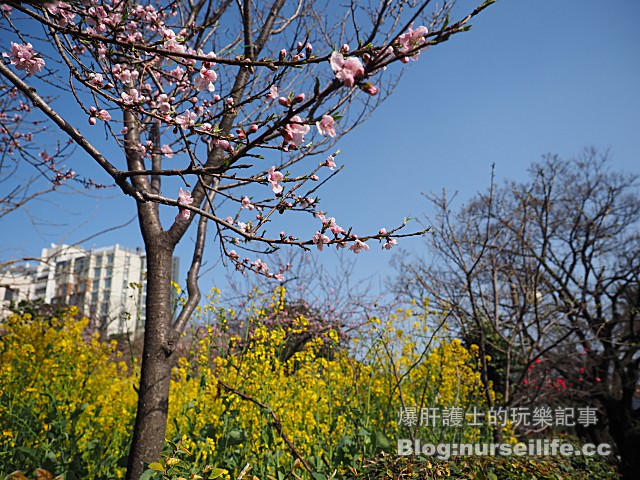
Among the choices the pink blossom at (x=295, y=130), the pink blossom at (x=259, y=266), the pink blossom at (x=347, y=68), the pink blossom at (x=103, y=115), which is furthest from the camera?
the pink blossom at (x=259, y=266)

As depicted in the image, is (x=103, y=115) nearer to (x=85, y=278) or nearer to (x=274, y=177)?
(x=274, y=177)

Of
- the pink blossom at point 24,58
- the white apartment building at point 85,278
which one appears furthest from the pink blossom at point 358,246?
the white apartment building at point 85,278

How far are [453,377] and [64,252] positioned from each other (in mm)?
4332

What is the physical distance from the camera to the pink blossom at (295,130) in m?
1.39

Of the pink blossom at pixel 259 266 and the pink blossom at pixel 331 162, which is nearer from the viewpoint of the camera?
the pink blossom at pixel 331 162

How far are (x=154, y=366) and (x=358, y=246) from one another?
171 cm

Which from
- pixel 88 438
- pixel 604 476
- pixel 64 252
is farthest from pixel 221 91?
pixel 604 476

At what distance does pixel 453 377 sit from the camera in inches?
189

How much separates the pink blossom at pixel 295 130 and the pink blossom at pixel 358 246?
57 centimetres

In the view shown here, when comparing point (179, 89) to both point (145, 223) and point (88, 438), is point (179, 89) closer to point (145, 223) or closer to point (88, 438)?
point (145, 223)

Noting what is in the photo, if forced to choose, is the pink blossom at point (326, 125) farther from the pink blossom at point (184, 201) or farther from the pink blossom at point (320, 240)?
the pink blossom at point (184, 201)

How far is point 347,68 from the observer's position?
3.84ft

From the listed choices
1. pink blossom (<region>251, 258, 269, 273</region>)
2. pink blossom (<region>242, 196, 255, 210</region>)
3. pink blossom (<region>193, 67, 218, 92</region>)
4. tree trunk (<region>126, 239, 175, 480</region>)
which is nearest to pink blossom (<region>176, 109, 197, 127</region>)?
pink blossom (<region>193, 67, 218, 92</region>)

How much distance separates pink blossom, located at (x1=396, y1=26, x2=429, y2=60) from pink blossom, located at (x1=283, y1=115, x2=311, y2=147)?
0.37 metres
